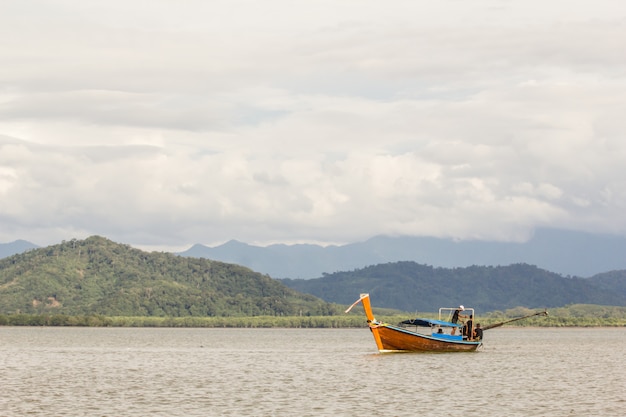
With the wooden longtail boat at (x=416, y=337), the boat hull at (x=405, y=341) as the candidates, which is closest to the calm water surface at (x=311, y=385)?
the boat hull at (x=405, y=341)

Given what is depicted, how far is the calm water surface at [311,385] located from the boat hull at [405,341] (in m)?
1.20

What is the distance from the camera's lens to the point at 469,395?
212 ft

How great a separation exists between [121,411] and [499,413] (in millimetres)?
21488

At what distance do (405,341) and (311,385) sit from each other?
3026 centimetres

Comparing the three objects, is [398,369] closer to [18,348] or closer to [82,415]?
[82,415]

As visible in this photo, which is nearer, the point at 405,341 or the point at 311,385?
the point at 311,385

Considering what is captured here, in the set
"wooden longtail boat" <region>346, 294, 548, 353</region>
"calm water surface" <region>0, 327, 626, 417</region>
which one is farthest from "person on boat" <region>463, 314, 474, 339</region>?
"calm water surface" <region>0, 327, 626, 417</region>

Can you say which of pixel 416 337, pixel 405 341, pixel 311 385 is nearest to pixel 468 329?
pixel 416 337

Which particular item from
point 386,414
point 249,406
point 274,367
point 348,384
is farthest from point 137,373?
point 386,414

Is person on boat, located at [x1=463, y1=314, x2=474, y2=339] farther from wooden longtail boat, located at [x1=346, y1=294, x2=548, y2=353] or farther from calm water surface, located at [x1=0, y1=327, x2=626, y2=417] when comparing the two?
calm water surface, located at [x1=0, y1=327, x2=626, y2=417]

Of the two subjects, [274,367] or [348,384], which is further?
[274,367]

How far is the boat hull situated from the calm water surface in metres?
1.20

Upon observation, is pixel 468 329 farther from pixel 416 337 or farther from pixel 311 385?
pixel 311 385

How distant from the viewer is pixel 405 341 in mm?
99625
